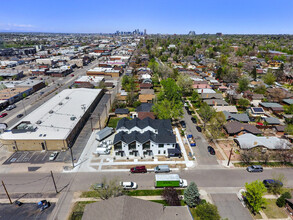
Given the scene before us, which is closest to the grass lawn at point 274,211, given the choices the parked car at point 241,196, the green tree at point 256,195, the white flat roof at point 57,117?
the green tree at point 256,195

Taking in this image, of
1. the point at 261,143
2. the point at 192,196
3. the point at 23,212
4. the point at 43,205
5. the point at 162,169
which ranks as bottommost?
the point at 23,212

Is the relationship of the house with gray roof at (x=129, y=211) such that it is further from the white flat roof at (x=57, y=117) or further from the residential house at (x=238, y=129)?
the residential house at (x=238, y=129)

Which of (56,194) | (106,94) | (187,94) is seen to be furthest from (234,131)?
(106,94)

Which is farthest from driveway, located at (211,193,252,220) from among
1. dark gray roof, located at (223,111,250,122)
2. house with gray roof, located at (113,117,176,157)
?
dark gray roof, located at (223,111,250,122)

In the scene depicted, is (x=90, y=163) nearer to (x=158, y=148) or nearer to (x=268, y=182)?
(x=158, y=148)

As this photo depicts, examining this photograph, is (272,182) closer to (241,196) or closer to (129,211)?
(241,196)

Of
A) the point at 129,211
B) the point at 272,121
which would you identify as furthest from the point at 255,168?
the point at 129,211

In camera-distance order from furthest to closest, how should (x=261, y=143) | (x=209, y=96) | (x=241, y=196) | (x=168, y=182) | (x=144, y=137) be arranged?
(x=209, y=96) → (x=261, y=143) → (x=144, y=137) → (x=168, y=182) → (x=241, y=196)
